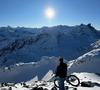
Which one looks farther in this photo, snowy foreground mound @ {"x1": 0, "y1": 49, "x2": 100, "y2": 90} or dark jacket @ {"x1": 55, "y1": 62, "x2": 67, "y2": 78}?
snowy foreground mound @ {"x1": 0, "y1": 49, "x2": 100, "y2": 90}

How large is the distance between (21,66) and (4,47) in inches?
2602

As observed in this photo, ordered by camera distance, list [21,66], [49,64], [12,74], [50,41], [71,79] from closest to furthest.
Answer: [71,79]
[12,74]
[21,66]
[49,64]
[50,41]

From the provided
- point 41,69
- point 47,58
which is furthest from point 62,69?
point 47,58

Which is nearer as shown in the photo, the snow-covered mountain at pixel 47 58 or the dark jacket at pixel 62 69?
the dark jacket at pixel 62 69

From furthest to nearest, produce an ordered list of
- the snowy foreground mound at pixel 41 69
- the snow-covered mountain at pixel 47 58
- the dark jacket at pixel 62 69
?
the snowy foreground mound at pixel 41 69
the snow-covered mountain at pixel 47 58
the dark jacket at pixel 62 69

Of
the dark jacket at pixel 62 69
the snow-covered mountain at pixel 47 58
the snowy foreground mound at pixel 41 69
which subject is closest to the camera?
the dark jacket at pixel 62 69

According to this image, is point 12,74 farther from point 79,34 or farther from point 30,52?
point 79,34

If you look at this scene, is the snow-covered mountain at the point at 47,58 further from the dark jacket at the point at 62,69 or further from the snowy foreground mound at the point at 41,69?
the dark jacket at the point at 62,69

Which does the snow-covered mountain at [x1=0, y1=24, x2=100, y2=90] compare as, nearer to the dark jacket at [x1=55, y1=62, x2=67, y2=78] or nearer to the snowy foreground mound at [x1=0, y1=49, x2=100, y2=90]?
the snowy foreground mound at [x1=0, y1=49, x2=100, y2=90]

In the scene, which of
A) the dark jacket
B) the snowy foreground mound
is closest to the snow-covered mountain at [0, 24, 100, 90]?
the snowy foreground mound

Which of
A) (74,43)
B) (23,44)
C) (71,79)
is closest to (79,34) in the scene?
(74,43)

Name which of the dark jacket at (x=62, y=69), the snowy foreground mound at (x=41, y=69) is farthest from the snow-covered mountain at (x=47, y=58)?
the dark jacket at (x=62, y=69)

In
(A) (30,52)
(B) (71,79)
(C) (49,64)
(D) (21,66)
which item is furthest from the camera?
(A) (30,52)

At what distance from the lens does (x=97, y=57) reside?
18531 millimetres
